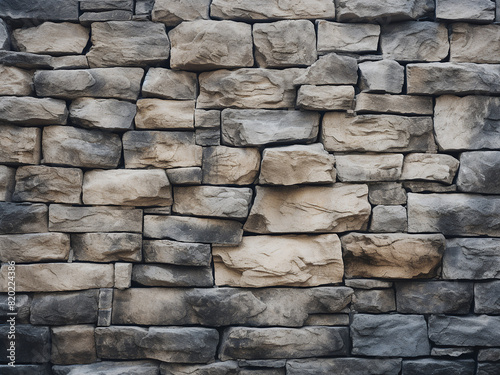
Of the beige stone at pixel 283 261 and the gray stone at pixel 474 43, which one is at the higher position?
the gray stone at pixel 474 43

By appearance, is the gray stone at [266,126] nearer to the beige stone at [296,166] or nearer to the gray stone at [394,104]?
the beige stone at [296,166]

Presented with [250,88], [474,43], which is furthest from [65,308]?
[474,43]

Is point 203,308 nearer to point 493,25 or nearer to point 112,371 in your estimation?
point 112,371

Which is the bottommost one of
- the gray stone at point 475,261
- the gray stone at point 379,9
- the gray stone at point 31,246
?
the gray stone at point 31,246

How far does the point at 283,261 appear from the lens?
2.49 metres

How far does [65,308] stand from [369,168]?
1.94 meters

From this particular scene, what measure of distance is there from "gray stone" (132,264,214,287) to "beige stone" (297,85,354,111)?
1.12 meters

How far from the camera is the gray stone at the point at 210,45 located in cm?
246

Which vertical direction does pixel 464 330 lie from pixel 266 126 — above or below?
below

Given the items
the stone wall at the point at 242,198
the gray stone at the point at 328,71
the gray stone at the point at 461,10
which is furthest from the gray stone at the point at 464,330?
the gray stone at the point at 461,10

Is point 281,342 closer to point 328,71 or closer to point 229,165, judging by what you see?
point 229,165

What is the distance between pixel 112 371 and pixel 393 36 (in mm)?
2547

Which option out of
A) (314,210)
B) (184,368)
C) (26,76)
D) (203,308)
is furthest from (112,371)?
(26,76)

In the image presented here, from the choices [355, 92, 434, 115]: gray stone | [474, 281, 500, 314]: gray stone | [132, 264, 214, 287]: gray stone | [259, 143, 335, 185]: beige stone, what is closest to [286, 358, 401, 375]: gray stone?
[474, 281, 500, 314]: gray stone
